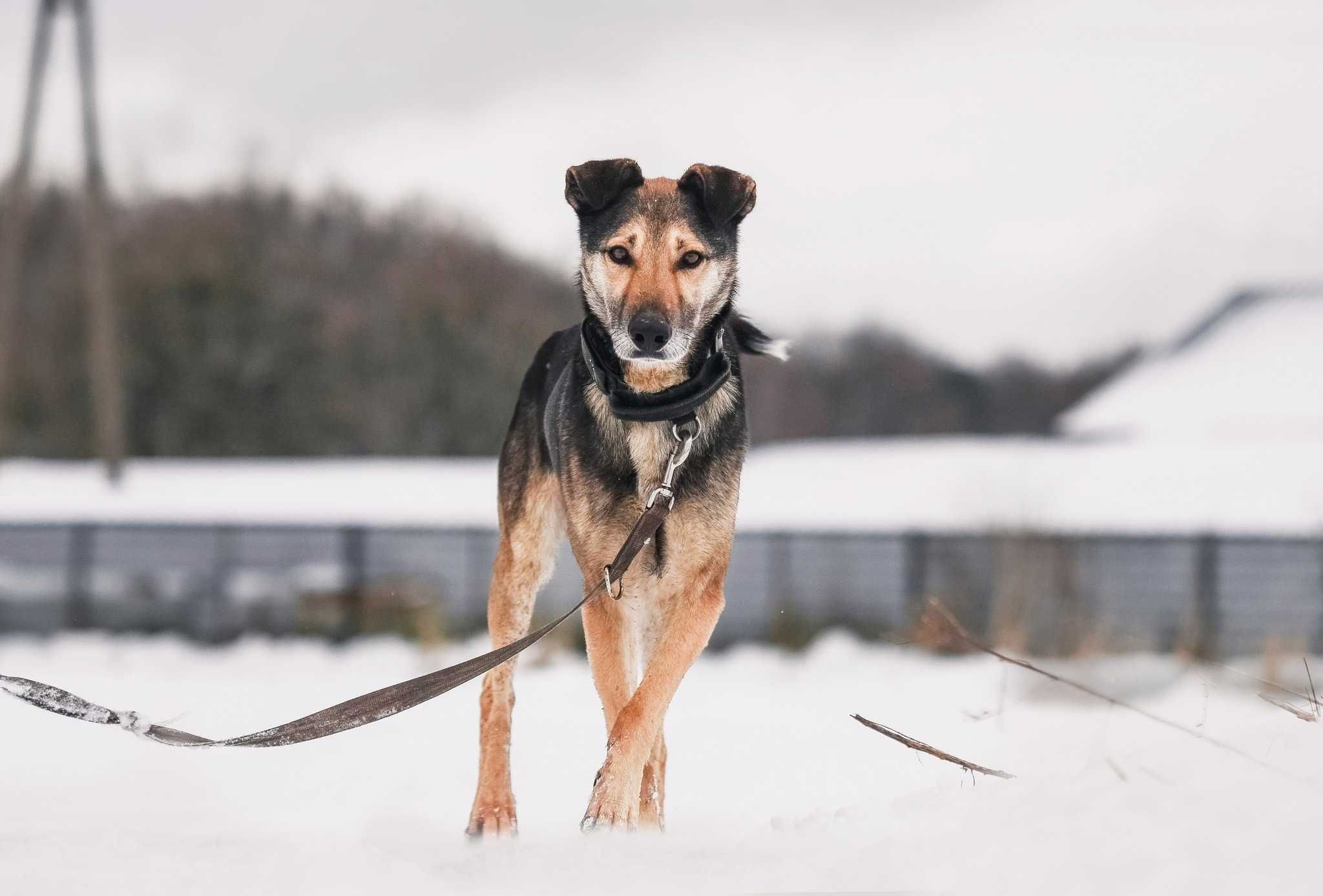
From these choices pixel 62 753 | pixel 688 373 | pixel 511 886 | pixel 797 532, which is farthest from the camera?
pixel 797 532

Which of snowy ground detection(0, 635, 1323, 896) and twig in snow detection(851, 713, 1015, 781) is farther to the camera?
twig in snow detection(851, 713, 1015, 781)

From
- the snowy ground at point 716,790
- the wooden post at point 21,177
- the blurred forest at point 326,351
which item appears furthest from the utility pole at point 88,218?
the blurred forest at point 326,351

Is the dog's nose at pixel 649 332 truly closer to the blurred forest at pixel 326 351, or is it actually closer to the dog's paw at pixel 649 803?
the dog's paw at pixel 649 803

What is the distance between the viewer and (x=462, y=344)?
36.0 metres

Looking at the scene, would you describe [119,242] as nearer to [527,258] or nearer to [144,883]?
[527,258]

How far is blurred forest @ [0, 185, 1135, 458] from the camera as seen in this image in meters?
34.7

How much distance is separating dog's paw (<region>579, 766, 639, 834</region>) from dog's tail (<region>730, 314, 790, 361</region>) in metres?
1.47

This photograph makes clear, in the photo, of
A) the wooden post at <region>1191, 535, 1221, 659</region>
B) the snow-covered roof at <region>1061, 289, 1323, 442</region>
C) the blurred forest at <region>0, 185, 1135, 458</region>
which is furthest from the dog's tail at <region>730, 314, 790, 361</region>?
the blurred forest at <region>0, 185, 1135, 458</region>

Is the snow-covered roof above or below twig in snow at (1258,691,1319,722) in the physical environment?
below

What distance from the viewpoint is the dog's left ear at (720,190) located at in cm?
355

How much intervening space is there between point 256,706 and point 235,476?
12.1 metres

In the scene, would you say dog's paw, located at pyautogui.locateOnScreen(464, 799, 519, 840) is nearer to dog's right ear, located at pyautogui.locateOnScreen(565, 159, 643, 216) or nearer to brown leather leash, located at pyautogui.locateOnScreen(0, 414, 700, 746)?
brown leather leash, located at pyautogui.locateOnScreen(0, 414, 700, 746)

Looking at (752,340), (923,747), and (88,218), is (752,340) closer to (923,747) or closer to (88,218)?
(923,747)

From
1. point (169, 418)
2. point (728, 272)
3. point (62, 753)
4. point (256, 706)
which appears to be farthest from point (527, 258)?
point (728, 272)
